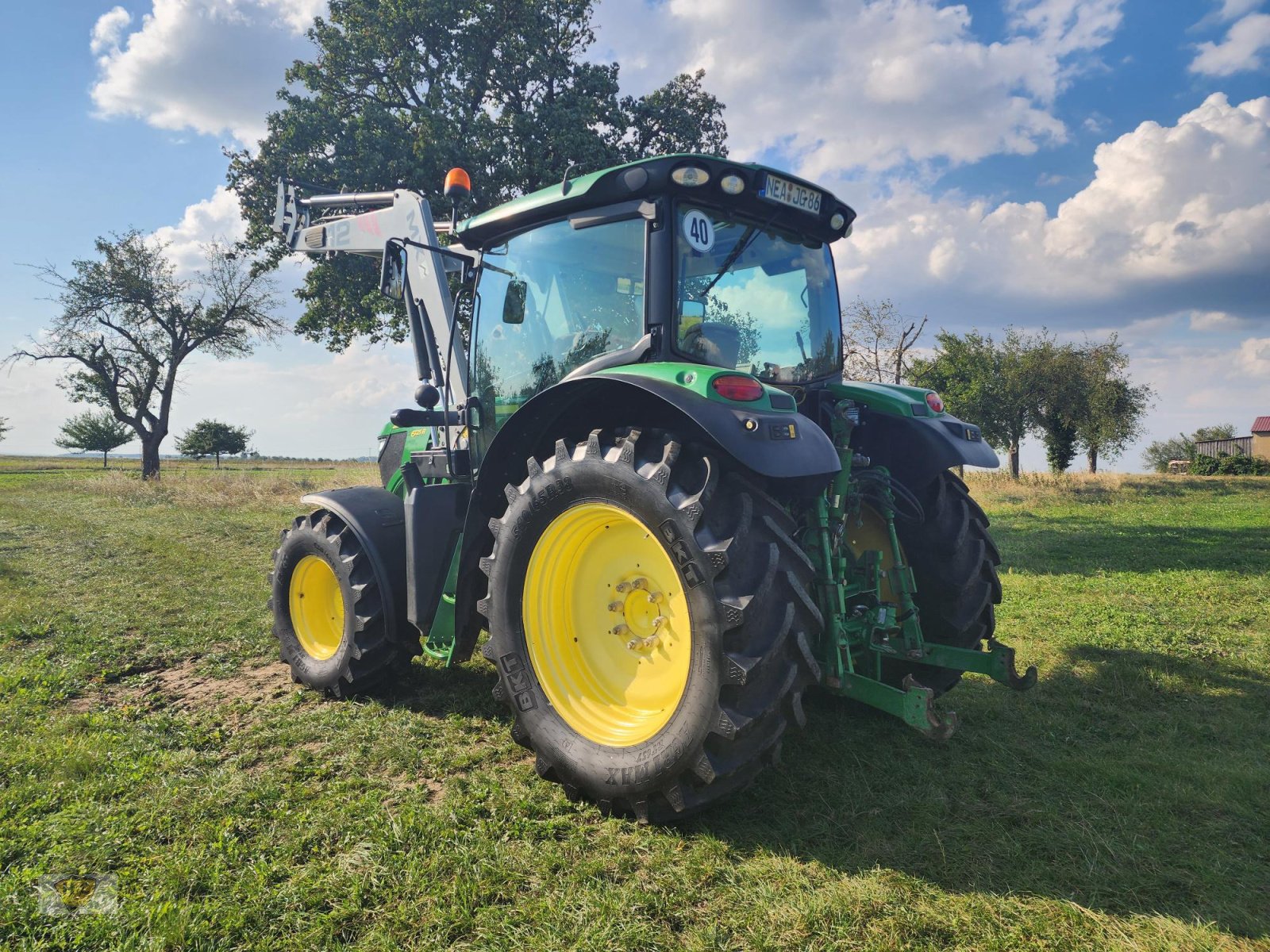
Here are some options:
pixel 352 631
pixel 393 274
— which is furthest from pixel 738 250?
pixel 352 631

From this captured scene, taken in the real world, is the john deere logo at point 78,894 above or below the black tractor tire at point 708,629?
below

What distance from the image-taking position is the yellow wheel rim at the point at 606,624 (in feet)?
9.83

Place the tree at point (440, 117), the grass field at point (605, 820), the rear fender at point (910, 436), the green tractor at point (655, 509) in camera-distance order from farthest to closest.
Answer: the tree at point (440, 117)
the rear fender at point (910, 436)
the green tractor at point (655, 509)
the grass field at point (605, 820)

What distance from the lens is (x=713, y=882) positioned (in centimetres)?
247

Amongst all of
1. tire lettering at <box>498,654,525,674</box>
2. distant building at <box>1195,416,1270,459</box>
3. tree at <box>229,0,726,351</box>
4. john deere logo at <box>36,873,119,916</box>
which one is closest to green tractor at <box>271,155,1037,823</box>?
tire lettering at <box>498,654,525,674</box>

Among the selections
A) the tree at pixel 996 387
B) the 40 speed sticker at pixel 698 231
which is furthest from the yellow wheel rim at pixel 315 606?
the tree at pixel 996 387

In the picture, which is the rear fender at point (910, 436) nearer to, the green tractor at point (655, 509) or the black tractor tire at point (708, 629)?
the green tractor at point (655, 509)

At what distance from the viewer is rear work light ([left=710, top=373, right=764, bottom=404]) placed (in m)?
2.81

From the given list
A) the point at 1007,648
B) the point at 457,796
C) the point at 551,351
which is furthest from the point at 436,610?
the point at 1007,648

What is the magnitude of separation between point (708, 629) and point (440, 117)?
12537 millimetres

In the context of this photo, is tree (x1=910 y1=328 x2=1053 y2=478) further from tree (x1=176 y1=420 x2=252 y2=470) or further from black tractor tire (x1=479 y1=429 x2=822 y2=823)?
tree (x1=176 y1=420 x2=252 y2=470)

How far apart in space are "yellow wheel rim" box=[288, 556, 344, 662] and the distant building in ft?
142

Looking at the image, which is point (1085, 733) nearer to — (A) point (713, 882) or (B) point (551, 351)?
→ (A) point (713, 882)

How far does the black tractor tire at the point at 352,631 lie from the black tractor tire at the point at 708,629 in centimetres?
162
